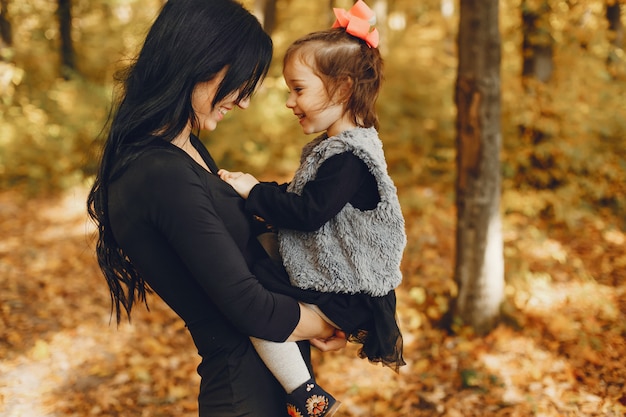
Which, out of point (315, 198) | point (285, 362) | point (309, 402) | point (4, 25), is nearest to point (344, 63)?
point (315, 198)

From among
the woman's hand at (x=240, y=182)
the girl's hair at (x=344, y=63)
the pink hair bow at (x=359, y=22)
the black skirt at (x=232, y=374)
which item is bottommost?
the black skirt at (x=232, y=374)

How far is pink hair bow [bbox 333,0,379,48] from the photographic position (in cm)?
211

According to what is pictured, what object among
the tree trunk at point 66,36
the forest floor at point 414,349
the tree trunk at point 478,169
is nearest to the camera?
the forest floor at point 414,349

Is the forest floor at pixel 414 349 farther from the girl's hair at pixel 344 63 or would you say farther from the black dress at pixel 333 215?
the girl's hair at pixel 344 63

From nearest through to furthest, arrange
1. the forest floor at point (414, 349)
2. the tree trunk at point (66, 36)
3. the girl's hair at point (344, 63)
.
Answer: the girl's hair at point (344, 63) → the forest floor at point (414, 349) → the tree trunk at point (66, 36)

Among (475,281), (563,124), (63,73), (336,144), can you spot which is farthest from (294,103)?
(63,73)

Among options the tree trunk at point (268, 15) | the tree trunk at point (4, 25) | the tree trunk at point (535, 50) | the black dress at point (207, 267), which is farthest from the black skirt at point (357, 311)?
the tree trunk at point (4, 25)

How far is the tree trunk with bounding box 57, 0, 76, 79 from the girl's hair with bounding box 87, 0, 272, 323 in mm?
11264

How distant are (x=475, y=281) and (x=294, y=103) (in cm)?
321

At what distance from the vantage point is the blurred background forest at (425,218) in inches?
164

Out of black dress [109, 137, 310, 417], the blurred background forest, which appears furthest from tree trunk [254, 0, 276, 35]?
black dress [109, 137, 310, 417]

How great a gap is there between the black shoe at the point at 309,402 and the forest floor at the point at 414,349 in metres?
2.34

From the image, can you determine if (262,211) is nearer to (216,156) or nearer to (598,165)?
(598,165)

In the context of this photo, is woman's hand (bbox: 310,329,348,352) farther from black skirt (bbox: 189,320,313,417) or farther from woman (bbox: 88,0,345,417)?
black skirt (bbox: 189,320,313,417)
